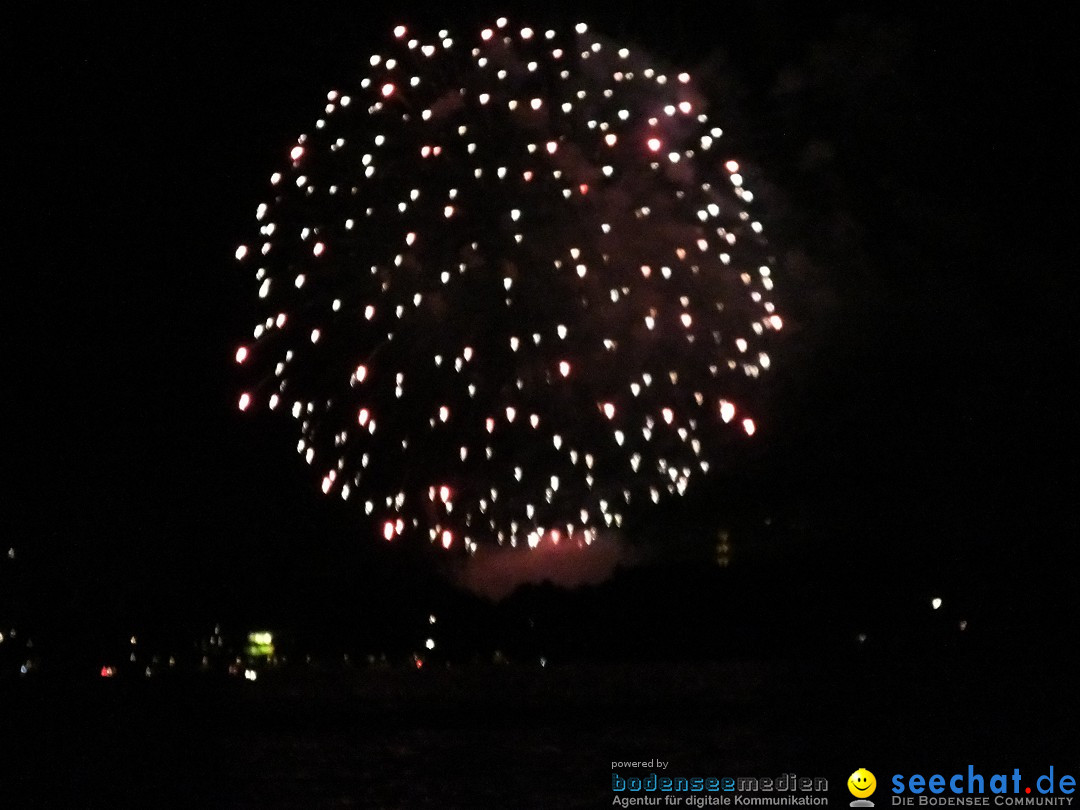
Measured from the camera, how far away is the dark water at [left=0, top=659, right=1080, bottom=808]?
2580 cm

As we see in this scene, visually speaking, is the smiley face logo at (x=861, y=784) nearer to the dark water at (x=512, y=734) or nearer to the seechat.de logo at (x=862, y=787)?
the seechat.de logo at (x=862, y=787)

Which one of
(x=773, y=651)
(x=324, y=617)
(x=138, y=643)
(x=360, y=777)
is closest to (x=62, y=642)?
(x=138, y=643)

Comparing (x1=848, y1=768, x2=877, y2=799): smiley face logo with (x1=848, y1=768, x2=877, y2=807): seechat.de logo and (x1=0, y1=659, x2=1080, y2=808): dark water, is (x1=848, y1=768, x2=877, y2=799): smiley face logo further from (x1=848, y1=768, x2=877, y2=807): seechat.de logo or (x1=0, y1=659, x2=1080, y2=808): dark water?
(x1=0, y1=659, x2=1080, y2=808): dark water

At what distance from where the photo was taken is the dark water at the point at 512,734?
2580cm

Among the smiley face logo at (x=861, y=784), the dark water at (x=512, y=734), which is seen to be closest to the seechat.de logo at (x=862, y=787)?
the smiley face logo at (x=861, y=784)

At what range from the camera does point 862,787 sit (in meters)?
22.7

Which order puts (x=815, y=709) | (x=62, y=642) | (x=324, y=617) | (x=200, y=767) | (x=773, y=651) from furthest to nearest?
(x=324, y=617) < (x=62, y=642) < (x=773, y=651) < (x=815, y=709) < (x=200, y=767)

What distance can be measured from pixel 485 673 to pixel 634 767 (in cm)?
4194

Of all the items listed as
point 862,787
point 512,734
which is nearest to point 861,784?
point 862,787

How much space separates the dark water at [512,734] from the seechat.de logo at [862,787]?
0.24 meters

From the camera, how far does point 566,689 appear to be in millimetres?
52812

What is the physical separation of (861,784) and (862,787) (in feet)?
0.41

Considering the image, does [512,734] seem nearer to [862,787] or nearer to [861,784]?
[861,784]

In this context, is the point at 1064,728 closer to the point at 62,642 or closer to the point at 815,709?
the point at 815,709
